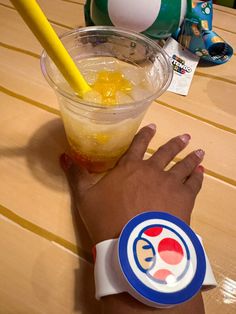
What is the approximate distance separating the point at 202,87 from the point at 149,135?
25 centimetres

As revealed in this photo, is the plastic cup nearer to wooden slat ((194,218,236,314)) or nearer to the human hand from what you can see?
the human hand

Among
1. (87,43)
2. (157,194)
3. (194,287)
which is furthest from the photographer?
(87,43)

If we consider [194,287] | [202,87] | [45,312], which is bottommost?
[45,312]

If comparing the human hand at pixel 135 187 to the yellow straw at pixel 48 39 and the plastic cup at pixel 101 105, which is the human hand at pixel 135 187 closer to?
the plastic cup at pixel 101 105

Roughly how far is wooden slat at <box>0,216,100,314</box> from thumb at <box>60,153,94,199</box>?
0.32ft

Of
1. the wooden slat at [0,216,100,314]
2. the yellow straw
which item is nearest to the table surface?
the wooden slat at [0,216,100,314]

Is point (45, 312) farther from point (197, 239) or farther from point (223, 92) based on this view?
point (223, 92)

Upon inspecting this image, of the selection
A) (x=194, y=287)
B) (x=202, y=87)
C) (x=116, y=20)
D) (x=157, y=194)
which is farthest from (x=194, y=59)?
(x=194, y=287)

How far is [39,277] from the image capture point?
17.4 inches

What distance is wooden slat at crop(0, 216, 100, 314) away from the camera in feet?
1.37

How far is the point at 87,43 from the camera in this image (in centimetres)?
60

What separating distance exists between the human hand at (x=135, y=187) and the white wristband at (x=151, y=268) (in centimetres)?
5

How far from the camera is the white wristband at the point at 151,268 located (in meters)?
0.36

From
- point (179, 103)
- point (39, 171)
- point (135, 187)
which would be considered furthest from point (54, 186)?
point (179, 103)
